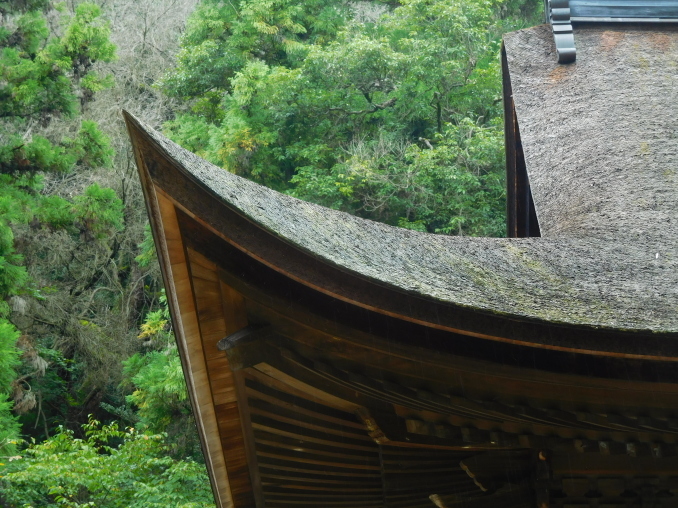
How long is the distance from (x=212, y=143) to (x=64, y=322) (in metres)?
3.37

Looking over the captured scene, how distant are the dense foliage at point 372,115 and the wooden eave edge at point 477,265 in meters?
7.65

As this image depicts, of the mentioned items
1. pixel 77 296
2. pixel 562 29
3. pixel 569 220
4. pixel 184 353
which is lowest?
pixel 77 296

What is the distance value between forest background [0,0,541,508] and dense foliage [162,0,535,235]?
0.10 feet

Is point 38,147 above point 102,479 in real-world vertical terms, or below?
above

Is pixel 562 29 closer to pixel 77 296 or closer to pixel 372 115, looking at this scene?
pixel 372 115

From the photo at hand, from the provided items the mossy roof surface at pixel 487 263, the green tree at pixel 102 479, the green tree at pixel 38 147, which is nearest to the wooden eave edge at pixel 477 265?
the mossy roof surface at pixel 487 263

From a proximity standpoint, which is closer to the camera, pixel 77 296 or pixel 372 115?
pixel 372 115

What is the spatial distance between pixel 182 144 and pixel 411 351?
10524 mm

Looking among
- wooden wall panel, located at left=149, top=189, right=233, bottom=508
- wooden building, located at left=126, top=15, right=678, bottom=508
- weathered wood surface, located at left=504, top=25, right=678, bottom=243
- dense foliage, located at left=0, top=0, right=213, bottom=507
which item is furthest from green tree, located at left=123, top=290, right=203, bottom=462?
wooden wall panel, located at left=149, top=189, right=233, bottom=508

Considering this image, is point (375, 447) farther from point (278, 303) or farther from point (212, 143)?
point (212, 143)

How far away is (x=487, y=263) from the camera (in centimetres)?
213

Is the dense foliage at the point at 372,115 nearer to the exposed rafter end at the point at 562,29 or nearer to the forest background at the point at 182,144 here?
the forest background at the point at 182,144

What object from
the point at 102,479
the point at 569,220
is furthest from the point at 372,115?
the point at 569,220

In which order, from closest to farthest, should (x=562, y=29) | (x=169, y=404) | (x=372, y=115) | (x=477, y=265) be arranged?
(x=477, y=265)
(x=562, y=29)
(x=169, y=404)
(x=372, y=115)
